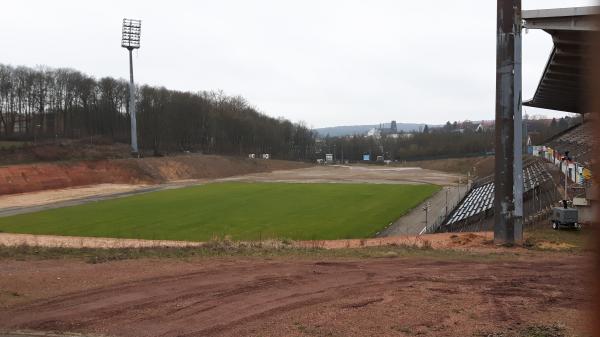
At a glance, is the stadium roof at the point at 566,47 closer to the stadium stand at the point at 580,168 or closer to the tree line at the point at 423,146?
the stadium stand at the point at 580,168

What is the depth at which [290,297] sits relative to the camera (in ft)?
36.7

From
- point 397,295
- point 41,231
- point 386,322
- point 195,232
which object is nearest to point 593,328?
point 386,322

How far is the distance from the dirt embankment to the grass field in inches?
663

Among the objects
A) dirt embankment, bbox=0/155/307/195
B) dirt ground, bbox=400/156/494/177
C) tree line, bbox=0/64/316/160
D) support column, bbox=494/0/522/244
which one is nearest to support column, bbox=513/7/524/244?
support column, bbox=494/0/522/244

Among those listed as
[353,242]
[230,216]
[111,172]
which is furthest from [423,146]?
[353,242]

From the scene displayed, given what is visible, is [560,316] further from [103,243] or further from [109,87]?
[109,87]

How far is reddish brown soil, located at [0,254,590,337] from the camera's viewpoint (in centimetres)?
906

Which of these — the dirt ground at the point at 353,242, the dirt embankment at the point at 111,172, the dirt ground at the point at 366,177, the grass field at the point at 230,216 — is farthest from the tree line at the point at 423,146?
the dirt ground at the point at 353,242

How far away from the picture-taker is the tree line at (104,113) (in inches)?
4294

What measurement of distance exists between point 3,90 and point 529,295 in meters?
119

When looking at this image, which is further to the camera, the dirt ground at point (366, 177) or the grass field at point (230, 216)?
the dirt ground at point (366, 177)

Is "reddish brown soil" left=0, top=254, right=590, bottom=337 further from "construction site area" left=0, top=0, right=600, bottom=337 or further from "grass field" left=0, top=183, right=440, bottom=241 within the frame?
"grass field" left=0, top=183, right=440, bottom=241

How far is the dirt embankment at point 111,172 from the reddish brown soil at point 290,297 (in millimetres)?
55603

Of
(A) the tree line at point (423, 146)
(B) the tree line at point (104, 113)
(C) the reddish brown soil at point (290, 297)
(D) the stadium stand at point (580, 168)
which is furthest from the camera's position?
(A) the tree line at point (423, 146)
